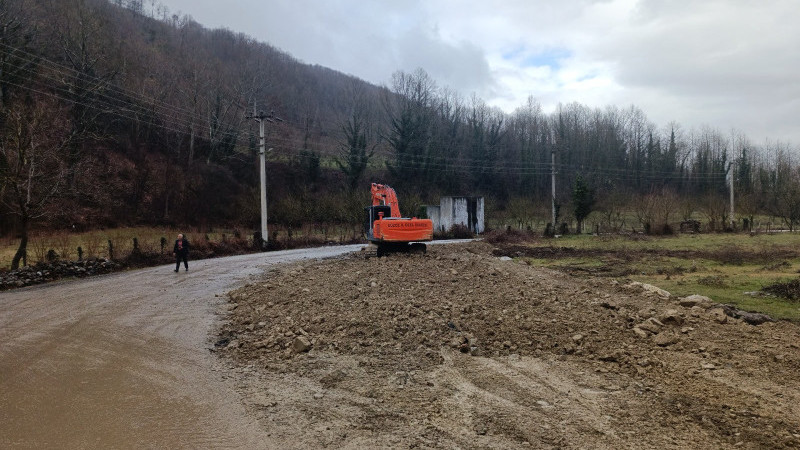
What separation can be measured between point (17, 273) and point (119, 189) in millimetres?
30421

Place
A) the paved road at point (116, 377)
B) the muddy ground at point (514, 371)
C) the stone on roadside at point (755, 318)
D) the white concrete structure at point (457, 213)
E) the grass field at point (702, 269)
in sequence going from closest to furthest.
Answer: the muddy ground at point (514, 371) < the paved road at point (116, 377) < the stone on roadside at point (755, 318) < the grass field at point (702, 269) < the white concrete structure at point (457, 213)

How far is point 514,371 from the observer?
691 centimetres

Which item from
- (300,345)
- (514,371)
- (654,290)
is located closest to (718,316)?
(654,290)

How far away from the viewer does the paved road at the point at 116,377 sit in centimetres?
→ 530

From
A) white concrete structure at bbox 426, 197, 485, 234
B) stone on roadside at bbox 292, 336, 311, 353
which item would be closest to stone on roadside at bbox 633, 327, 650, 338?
stone on roadside at bbox 292, 336, 311, 353

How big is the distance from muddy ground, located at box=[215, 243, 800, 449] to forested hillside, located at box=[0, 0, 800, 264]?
16353mm

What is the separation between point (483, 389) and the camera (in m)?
6.25

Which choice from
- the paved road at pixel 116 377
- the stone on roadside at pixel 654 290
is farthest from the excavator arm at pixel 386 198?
the stone on roadside at pixel 654 290

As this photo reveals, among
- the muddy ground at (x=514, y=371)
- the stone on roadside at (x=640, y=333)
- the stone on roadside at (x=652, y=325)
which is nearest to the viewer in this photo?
the muddy ground at (x=514, y=371)

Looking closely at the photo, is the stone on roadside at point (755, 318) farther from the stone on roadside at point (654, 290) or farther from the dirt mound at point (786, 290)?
the dirt mound at point (786, 290)

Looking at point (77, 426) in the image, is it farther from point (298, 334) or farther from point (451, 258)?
point (451, 258)

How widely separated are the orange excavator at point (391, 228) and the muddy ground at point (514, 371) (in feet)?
26.3

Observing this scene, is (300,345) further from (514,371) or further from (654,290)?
(654,290)

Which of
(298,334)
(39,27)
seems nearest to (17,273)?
(298,334)
